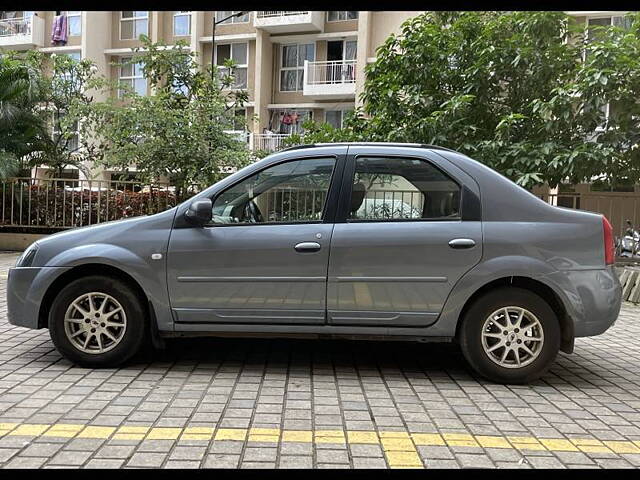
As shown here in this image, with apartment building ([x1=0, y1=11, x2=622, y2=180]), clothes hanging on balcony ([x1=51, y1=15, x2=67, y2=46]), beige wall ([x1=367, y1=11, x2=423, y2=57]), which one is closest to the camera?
beige wall ([x1=367, y1=11, x2=423, y2=57])

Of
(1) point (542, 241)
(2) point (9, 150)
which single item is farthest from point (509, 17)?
(2) point (9, 150)

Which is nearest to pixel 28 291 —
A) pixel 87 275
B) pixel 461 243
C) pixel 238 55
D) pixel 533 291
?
pixel 87 275

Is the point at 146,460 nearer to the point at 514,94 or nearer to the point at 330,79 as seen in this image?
the point at 514,94

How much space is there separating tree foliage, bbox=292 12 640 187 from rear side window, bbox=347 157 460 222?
5.09 m

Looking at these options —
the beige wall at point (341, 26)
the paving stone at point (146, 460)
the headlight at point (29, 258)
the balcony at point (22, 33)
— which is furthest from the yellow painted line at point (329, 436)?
the balcony at point (22, 33)

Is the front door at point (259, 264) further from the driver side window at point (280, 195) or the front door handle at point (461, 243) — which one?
the front door handle at point (461, 243)

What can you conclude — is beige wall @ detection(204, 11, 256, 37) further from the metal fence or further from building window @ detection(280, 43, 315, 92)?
the metal fence

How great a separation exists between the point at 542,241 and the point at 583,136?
255 inches

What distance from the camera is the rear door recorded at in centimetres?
441

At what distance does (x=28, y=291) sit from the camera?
466 cm

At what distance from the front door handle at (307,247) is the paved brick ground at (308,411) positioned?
40.2 inches

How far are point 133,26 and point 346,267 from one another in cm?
3008

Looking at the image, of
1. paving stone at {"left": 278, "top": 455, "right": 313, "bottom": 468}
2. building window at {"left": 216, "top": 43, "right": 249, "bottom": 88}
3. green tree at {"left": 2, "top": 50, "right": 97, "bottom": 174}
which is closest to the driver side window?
paving stone at {"left": 278, "top": 455, "right": 313, "bottom": 468}
